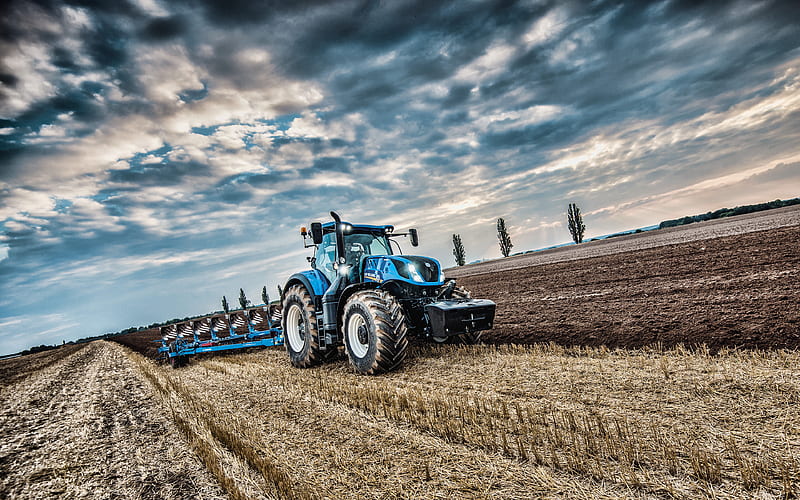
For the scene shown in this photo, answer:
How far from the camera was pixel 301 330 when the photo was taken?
884 centimetres

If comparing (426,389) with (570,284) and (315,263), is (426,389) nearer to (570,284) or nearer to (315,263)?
(315,263)

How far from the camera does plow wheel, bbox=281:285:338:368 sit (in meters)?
7.77

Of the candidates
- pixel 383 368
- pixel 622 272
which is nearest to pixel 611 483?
pixel 383 368

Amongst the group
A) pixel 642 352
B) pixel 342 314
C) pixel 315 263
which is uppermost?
pixel 315 263

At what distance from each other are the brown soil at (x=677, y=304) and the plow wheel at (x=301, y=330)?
12.2ft

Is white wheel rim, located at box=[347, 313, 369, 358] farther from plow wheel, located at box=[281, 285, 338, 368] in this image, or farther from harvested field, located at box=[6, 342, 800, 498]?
plow wheel, located at box=[281, 285, 338, 368]

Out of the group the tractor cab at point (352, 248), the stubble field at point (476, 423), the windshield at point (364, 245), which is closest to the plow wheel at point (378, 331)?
the stubble field at point (476, 423)

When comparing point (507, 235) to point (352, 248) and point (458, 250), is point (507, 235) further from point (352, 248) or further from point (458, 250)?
point (352, 248)

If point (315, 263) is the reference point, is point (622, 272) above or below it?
below

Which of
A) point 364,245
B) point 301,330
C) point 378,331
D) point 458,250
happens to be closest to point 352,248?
point 364,245

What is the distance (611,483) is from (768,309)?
276 inches

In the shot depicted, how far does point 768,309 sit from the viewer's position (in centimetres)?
745

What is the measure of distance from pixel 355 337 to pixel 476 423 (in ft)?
10.8

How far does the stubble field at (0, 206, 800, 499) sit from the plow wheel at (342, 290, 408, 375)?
0.24m
